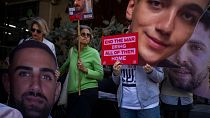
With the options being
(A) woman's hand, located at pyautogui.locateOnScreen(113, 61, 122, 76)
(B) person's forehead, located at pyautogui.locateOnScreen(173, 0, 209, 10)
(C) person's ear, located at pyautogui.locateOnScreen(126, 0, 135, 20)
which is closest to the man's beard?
(A) woman's hand, located at pyautogui.locateOnScreen(113, 61, 122, 76)

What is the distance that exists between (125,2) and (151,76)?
3.11 ft

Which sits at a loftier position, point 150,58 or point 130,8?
point 130,8

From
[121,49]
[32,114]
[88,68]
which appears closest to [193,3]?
[121,49]

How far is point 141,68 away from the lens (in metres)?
3.93

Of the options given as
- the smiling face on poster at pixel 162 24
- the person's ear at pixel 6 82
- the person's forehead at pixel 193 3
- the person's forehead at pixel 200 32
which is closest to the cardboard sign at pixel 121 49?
the smiling face on poster at pixel 162 24

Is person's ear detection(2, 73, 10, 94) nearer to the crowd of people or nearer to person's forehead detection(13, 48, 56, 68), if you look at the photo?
the crowd of people

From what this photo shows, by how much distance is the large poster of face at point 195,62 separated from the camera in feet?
12.4

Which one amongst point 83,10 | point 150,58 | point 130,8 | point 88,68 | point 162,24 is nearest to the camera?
point 162,24

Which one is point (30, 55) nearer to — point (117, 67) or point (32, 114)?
point (32, 114)

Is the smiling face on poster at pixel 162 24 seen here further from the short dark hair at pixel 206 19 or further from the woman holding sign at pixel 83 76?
the woman holding sign at pixel 83 76

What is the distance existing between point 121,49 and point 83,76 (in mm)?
818

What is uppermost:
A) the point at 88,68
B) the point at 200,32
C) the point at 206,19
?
the point at 206,19

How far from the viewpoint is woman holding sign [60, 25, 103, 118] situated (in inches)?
170

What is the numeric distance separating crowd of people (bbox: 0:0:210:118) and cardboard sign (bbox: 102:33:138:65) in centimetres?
8
